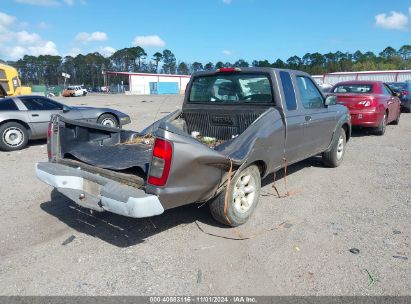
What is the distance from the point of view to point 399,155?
26.8 ft

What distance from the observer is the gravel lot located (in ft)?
10.2

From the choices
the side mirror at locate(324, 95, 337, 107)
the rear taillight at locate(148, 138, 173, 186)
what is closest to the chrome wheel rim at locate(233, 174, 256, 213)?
the rear taillight at locate(148, 138, 173, 186)

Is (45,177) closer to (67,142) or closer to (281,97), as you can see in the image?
(67,142)

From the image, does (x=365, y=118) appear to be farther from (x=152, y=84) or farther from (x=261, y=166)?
(x=152, y=84)

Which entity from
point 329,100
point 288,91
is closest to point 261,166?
point 288,91

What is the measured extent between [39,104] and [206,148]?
775cm

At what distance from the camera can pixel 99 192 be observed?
3.66 metres

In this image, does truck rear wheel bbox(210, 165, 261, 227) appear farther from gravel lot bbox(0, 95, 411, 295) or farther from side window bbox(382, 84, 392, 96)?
side window bbox(382, 84, 392, 96)

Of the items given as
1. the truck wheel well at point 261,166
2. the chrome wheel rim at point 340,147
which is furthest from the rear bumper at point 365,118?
the truck wheel well at point 261,166

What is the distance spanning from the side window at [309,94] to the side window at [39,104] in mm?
6971

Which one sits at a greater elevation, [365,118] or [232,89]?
[232,89]

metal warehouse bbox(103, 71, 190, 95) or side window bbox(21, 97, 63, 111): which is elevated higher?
metal warehouse bbox(103, 71, 190, 95)

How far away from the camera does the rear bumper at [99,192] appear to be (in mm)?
3232

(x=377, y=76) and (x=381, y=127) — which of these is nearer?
(x=381, y=127)
